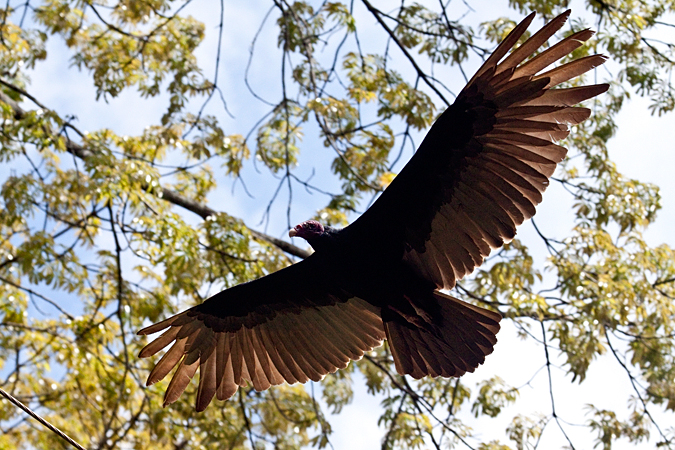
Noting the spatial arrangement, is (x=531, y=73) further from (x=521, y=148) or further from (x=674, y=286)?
(x=674, y=286)

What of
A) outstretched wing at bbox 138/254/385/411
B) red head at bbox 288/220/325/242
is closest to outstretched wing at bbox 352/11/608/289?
Result: red head at bbox 288/220/325/242

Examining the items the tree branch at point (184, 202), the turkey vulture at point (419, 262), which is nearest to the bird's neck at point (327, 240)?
the turkey vulture at point (419, 262)

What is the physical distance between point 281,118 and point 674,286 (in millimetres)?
3340

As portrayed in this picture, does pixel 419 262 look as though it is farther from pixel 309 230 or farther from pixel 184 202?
pixel 184 202

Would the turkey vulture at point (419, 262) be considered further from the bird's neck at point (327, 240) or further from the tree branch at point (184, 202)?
the tree branch at point (184, 202)

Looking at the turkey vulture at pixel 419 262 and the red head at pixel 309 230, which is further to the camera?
the red head at pixel 309 230

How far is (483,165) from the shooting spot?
107 inches

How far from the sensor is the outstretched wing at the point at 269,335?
3318mm

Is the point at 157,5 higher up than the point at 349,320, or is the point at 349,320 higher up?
the point at 157,5

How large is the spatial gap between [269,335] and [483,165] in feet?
4.66

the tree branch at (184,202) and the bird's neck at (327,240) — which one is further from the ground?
the tree branch at (184,202)

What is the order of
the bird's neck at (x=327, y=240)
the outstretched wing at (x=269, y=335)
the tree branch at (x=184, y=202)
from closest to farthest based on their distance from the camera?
the bird's neck at (x=327, y=240) < the outstretched wing at (x=269, y=335) < the tree branch at (x=184, y=202)

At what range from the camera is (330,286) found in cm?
325

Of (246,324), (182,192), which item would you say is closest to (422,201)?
(246,324)
